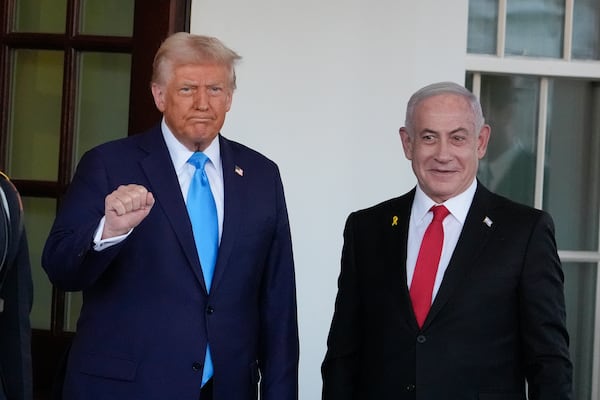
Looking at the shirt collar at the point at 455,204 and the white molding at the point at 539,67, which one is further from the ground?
the white molding at the point at 539,67

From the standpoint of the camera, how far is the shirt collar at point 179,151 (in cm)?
320

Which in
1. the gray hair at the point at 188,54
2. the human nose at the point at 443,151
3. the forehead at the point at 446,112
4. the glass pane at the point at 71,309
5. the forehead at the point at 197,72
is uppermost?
the gray hair at the point at 188,54

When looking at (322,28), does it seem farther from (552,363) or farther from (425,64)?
(552,363)

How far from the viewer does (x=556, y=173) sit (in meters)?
4.98

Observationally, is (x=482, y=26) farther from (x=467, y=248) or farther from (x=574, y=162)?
(x=467, y=248)

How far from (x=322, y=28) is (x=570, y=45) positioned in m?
1.07

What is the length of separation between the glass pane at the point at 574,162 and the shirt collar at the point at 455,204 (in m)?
1.89

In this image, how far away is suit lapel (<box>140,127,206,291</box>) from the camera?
10.1 ft

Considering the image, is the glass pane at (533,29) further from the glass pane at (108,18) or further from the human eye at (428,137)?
the human eye at (428,137)

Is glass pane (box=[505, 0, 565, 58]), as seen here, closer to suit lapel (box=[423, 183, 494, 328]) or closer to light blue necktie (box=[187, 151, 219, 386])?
suit lapel (box=[423, 183, 494, 328])

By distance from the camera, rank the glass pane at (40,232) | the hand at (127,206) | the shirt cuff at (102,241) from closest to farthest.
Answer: the hand at (127,206) < the shirt cuff at (102,241) < the glass pane at (40,232)

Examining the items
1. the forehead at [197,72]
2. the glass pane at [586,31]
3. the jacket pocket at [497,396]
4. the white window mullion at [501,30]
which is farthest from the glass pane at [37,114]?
the jacket pocket at [497,396]

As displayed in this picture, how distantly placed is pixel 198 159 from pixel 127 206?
1.65 ft

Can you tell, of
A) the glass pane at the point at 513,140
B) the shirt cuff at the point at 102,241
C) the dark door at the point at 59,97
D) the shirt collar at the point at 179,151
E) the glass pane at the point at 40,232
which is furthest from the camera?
the glass pane at the point at 513,140
